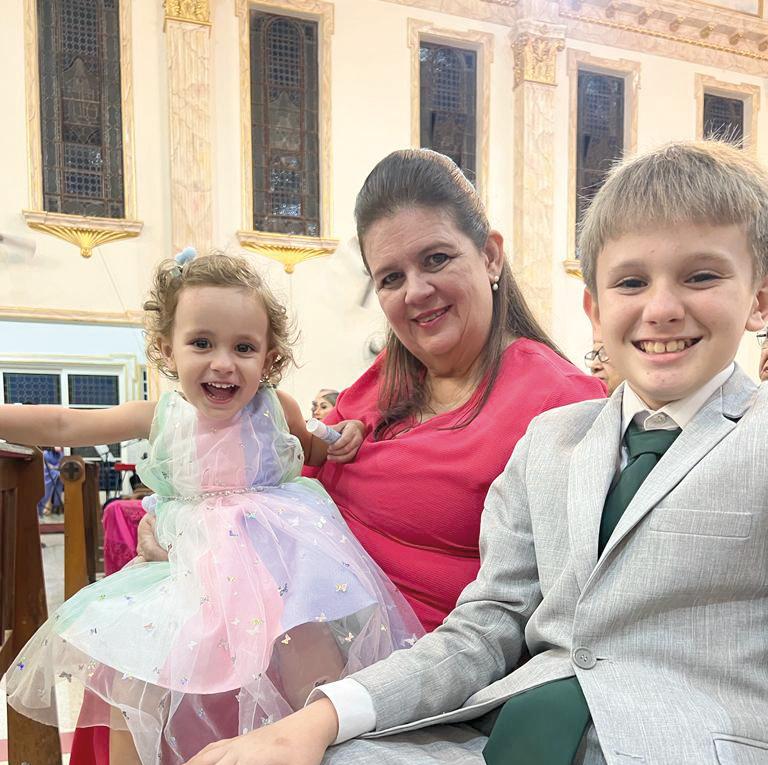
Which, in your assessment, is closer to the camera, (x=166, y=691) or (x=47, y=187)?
(x=166, y=691)

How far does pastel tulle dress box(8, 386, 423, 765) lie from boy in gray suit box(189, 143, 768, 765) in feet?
0.93

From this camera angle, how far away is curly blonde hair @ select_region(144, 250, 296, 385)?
1687mm

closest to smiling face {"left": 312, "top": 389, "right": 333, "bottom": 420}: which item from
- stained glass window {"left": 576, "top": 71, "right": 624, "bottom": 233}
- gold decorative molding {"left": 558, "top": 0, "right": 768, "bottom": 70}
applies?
stained glass window {"left": 576, "top": 71, "right": 624, "bottom": 233}

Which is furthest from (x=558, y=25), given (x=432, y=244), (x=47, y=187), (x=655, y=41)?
(x=432, y=244)

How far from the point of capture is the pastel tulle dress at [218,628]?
3.97 ft

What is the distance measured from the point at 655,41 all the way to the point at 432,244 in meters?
11.5

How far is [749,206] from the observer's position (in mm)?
1004

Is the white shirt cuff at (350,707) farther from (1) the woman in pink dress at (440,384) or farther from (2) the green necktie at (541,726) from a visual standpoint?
(1) the woman in pink dress at (440,384)

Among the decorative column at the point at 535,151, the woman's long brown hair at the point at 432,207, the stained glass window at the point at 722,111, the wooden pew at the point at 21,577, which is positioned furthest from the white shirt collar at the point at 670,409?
the stained glass window at the point at 722,111

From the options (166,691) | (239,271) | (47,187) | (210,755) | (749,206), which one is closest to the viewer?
(210,755)

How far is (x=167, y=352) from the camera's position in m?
1.83

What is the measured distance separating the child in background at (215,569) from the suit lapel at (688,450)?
60 centimetres

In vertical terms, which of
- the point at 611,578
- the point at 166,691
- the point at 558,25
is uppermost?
the point at 558,25

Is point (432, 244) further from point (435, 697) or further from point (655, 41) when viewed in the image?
point (655, 41)
